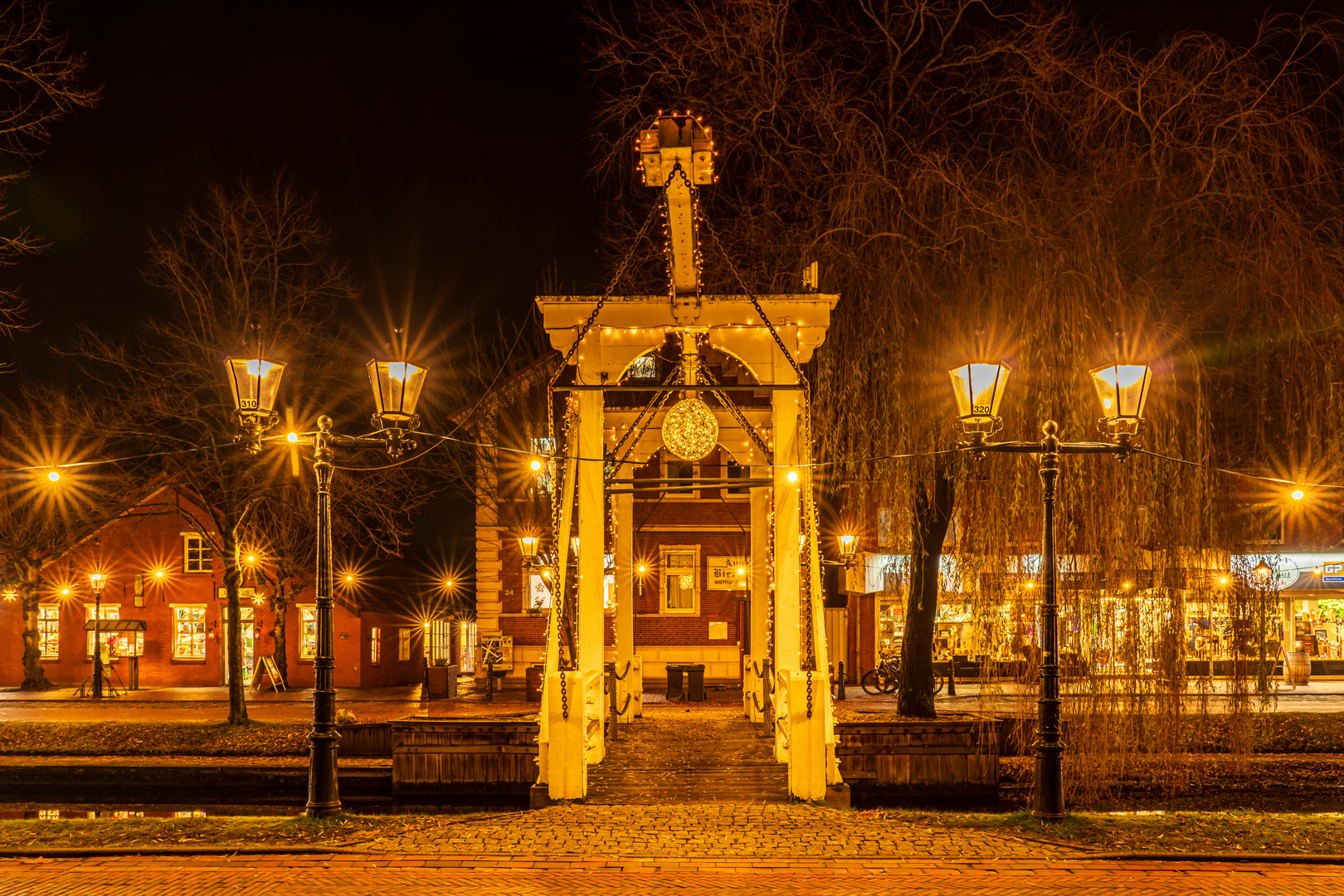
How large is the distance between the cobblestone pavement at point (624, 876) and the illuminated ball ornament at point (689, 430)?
15.3ft

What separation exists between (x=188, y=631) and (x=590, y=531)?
23.0 metres

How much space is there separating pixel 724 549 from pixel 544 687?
56.3 ft

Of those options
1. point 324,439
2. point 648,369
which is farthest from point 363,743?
point 648,369

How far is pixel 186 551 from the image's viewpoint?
30.1 m

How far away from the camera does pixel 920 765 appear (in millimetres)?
13531

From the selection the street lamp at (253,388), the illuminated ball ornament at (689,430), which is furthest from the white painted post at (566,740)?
the street lamp at (253,388)

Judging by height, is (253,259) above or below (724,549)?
above

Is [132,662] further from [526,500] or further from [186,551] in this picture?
[526,500]

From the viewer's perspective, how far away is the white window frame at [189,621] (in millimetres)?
29594

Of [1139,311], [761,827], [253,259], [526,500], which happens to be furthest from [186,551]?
[1139,311]

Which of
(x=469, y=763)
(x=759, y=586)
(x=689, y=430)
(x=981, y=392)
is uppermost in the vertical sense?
(x=981, y=392)

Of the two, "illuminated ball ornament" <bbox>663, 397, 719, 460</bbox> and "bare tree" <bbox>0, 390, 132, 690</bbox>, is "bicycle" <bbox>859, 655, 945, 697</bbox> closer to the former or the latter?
"illuminated ball ornament" <bbox>663, 397, 719, 460</bbox>

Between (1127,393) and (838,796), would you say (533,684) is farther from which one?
(1127,393)

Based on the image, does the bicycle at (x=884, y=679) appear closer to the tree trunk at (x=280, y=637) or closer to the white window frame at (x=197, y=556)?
the tree trunk at (x=280, y=637)
